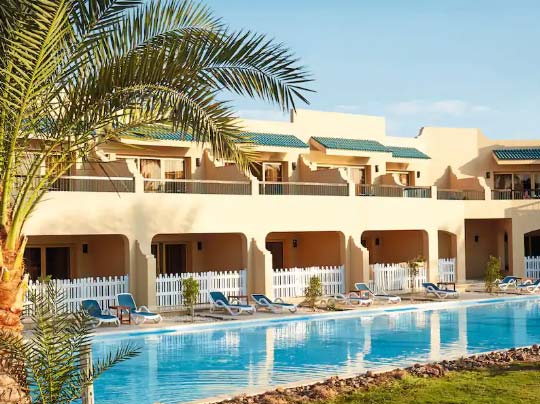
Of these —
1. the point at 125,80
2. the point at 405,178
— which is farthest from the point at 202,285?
the point at 125,80

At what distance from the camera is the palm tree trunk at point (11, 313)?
7492 millimetres

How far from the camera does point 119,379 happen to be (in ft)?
47.1

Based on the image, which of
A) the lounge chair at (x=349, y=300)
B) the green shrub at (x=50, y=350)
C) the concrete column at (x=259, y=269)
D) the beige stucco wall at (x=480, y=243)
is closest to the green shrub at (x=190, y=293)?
the concrete column at (x=259, y=269)

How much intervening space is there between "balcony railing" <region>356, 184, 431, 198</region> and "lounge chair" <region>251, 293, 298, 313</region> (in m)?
7.74

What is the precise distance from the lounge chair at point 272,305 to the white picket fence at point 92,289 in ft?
12.5

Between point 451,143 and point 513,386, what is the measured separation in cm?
2661

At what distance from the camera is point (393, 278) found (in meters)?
28.6

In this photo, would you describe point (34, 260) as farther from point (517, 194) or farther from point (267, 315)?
point (517, 194)

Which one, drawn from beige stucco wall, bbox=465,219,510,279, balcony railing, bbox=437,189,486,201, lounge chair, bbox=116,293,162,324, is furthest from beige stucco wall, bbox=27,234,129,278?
beige stucco wall, bbox=465,219,510,279

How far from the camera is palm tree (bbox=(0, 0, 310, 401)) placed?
7.96 metres

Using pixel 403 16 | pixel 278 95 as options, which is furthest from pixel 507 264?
pixel 278 95

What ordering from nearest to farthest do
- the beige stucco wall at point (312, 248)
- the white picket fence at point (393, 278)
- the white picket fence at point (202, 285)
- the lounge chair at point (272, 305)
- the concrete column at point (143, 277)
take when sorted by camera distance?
1. the concrete column at point (143, 277)
2. the lounge chair at point (272, 305)
3. the white picket fence at point (202, 285)
4. the white picket fence at point (393, 278)
5. the beige stucco wall at point (312, 248)

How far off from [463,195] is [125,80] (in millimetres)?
26303

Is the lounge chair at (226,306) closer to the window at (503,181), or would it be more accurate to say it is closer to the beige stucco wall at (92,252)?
the beige stucco wall at (92,252)
